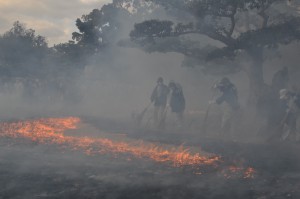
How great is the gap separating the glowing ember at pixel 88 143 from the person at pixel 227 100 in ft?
17.1

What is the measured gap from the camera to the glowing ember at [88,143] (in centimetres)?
1337

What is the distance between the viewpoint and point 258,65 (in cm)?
2244

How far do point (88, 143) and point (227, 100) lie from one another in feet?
24.2

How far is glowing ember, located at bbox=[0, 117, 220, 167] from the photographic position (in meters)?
13.4

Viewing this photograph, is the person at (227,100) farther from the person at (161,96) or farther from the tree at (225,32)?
the person at (161,96)

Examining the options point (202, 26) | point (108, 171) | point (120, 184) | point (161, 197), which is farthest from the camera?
point (202, 26)


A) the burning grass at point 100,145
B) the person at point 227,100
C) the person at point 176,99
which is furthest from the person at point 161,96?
the burning grass at point 100,145

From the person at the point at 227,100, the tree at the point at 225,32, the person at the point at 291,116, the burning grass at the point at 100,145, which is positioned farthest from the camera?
the tree at the point at 225,32

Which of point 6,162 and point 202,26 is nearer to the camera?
point 6,162

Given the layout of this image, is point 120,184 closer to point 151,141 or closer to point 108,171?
point 108,171

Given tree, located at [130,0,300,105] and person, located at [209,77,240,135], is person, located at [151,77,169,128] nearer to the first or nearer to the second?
tree, located at [130,0,300,105]

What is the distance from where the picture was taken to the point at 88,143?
16.7 m

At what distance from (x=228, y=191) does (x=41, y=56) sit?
116 ft

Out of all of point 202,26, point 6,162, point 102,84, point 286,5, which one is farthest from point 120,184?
point 102,84
